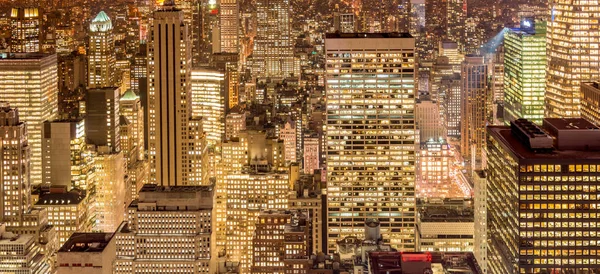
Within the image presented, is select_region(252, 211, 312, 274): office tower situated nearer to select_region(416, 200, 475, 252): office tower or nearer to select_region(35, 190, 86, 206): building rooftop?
select_region(416, 200, 475, 252): office tower

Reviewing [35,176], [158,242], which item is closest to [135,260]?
[158,242]

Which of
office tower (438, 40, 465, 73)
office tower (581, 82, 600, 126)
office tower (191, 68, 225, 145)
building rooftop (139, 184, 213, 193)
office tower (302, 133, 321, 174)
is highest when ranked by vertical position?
office tower (438, 40, 465, 73)

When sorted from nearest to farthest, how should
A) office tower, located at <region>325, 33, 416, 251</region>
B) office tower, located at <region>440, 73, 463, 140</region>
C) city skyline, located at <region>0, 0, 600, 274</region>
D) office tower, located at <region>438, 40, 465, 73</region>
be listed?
1. city skyline, located at <region>0, 0, 600, 274</region>
2. office tower, located at <region>325, 33, 416, 251</region>
3. office tower, located at <region>440, 73, 463, 140</region>
4. office tower, located at <region>438, 40, 465, 73</region>

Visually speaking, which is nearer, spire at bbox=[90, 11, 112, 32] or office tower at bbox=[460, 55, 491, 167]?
office tower at bbox=[460, 55, 491, 167]

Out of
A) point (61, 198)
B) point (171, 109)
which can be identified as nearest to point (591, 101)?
point (171, 109)

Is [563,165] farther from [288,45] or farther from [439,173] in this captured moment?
[288,45]

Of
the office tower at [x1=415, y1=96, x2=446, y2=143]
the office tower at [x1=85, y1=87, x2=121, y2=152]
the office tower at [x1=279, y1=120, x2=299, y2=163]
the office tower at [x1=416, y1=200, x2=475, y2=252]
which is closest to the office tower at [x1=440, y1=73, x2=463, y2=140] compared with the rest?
the office tower at [x1=415, y1=96, x2=446, y2=143]
